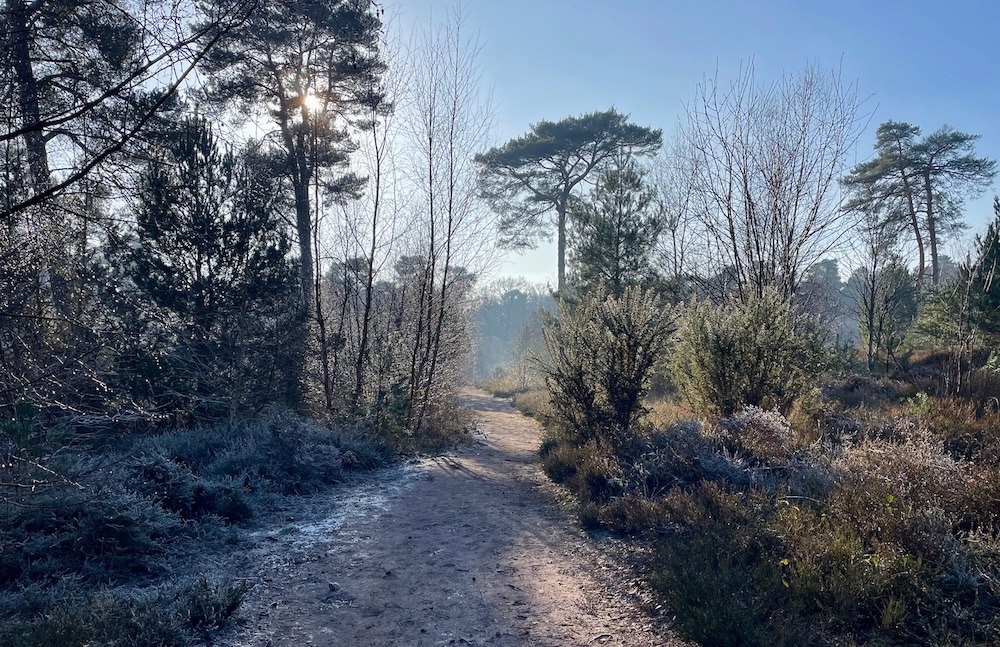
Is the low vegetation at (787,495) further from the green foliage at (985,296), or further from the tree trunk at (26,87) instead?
the tree trunk at (26,87)

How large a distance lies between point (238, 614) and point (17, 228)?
372 centimetres

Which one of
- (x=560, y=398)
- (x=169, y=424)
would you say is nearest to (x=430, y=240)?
(x=560, y=398)

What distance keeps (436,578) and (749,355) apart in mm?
6228

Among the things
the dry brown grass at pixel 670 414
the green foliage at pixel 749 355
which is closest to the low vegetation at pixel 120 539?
the dry brown grass at pixel 670 414

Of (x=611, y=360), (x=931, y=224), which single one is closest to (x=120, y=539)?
(x=611, y=360)

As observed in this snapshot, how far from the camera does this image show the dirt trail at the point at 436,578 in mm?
4172

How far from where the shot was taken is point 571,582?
204 inches

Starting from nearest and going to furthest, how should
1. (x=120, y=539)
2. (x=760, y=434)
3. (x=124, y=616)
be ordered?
1. (x=124, y=616)
2. (x=120, y=539)
3. (x=760, y=434)

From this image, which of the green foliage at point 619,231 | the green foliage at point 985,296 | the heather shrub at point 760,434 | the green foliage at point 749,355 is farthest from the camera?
the green foliage at point 619,231

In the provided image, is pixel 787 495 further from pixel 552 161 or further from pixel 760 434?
pixel 552 161

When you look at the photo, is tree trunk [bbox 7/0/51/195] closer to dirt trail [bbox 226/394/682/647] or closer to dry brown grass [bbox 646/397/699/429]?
dirt trail [bbox 226/394/682/647]

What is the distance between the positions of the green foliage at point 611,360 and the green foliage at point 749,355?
0.81 metres

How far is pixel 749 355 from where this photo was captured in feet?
29.3

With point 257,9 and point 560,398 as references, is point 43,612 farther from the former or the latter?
point 560,398
